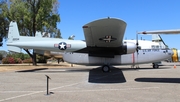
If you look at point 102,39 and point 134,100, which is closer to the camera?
point 134,100

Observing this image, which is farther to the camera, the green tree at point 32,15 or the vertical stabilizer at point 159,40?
the green tree at point 32,15

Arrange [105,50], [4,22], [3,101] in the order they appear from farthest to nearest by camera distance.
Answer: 1. [4,22]
2. [105,50]
3. [3,101]

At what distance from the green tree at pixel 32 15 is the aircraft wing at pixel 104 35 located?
15.6m

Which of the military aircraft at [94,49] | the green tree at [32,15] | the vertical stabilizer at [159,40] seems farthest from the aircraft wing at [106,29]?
the green tree at [32,15]

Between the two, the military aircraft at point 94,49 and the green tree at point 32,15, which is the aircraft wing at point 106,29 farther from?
the green tree at point 32,15

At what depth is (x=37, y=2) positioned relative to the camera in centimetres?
3016

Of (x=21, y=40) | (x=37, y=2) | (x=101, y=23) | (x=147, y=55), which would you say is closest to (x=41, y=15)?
(x=37, y=2)

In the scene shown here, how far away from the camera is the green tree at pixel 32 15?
29.3 metres

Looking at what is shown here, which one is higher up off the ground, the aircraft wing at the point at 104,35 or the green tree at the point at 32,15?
the green tree at the point at 32,15

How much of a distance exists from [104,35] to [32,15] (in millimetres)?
20393

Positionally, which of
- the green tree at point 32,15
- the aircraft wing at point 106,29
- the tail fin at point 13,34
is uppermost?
the green tree at point 32,15

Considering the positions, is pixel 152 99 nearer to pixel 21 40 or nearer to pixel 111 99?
pixel 111 99

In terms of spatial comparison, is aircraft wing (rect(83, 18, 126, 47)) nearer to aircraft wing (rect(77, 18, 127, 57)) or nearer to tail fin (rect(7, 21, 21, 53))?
aircraft wing (rect(77, 18, 127, 57))

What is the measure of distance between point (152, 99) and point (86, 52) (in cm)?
1089
